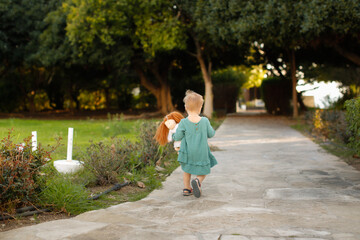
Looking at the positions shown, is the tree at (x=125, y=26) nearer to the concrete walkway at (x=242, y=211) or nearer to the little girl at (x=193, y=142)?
the concrete walkway at (x=242, y=211)

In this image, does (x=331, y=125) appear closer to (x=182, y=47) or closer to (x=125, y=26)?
(x=182, y=47)

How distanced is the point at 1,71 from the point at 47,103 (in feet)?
28.2

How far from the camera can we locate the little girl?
5516mm

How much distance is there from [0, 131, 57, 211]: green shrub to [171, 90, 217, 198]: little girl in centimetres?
174

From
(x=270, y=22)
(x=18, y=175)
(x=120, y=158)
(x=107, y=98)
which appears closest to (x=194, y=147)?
(x=120, y=158)

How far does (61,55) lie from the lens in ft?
77.5

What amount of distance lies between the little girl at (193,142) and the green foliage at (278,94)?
810 inches

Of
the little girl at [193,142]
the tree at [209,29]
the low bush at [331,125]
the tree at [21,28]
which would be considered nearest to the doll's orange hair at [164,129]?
the little girl at [193,142]

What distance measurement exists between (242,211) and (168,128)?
1786 millimetres

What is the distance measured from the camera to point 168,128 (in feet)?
19.6

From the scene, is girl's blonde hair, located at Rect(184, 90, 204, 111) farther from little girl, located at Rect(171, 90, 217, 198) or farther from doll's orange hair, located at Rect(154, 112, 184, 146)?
doll's orange hair, located at Rect(154, 112, 184, 146)

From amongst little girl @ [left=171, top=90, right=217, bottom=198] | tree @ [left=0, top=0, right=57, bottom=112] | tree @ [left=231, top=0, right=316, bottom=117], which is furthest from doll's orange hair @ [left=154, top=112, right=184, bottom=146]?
tree @ [left=0, top=0, right=57, bottom=112]

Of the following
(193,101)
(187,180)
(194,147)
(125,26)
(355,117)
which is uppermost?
(125,26)

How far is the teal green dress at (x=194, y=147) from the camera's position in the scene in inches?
217
